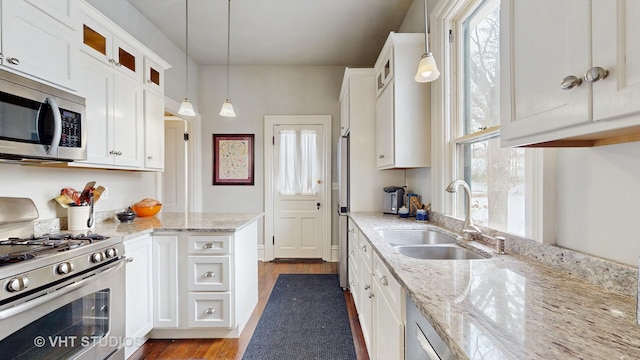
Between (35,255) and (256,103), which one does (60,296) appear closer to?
(35,255)

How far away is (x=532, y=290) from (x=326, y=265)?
3.29 metres

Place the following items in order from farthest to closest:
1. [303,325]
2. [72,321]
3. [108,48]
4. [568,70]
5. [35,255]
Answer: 1. [303,325]
2. [108,48]
3. [72,321]
4. [35,255]
5. [568,70]

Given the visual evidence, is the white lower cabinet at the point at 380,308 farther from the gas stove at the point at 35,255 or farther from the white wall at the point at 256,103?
the white wall at the point at 256,103

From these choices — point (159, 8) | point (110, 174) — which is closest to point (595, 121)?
point (110, 174)

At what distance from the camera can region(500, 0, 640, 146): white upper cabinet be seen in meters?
0.54

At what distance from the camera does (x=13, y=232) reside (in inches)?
63.0

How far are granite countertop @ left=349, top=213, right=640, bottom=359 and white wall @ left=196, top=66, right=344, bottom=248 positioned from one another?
3.17 m

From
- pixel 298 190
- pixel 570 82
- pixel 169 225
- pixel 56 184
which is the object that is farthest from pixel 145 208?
pixel 570 82

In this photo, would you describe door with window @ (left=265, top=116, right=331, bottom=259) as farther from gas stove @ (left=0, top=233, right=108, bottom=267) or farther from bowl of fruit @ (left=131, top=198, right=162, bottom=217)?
gas stove @ (left=0, top=233, right=108, bottom=267)

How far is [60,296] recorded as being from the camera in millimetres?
1282

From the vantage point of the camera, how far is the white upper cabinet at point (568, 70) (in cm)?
54

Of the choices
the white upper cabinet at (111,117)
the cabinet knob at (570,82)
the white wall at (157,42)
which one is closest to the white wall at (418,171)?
the cabinet knob at (570,82)

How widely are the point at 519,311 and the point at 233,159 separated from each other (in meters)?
3.93

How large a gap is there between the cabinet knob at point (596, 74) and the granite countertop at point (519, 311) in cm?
54
